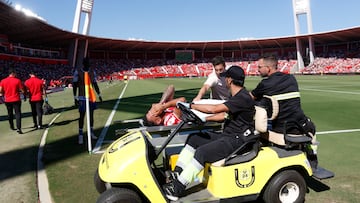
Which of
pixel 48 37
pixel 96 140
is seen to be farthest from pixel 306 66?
pixel 96 140

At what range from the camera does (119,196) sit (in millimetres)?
3223

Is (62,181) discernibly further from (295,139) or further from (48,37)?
(48,37)

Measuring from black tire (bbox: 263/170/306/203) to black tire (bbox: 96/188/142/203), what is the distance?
5.25 ft

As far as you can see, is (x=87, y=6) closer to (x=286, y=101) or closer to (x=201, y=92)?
(x=201, y=92)

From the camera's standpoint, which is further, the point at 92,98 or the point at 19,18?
the point at 19,18

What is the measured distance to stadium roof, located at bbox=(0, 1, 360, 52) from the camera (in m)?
39.3

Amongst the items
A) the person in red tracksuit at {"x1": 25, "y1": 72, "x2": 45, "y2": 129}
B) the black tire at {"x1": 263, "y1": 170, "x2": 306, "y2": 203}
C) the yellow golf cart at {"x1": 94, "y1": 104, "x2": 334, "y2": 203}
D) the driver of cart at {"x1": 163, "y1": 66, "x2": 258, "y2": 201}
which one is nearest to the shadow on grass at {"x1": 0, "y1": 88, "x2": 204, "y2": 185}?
the person in red tracksuit at {"x1": 25, "y1": 72, "x2": 45, "y2": 129}

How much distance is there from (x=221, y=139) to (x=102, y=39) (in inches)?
2482

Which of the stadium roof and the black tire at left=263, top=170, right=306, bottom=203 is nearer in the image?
the black tire at left=263, top=170, right=306, bottom=203

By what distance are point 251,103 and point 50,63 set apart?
59175 mm

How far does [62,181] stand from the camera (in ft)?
15.7

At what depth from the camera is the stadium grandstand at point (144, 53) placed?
4416 centimetres

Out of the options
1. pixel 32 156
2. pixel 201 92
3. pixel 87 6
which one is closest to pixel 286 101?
pixel 201 92

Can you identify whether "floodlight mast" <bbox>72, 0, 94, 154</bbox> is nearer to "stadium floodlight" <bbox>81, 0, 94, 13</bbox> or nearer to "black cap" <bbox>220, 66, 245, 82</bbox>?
"stadium floodlight" <bbox>81, 0, 94, 13</bbox>
